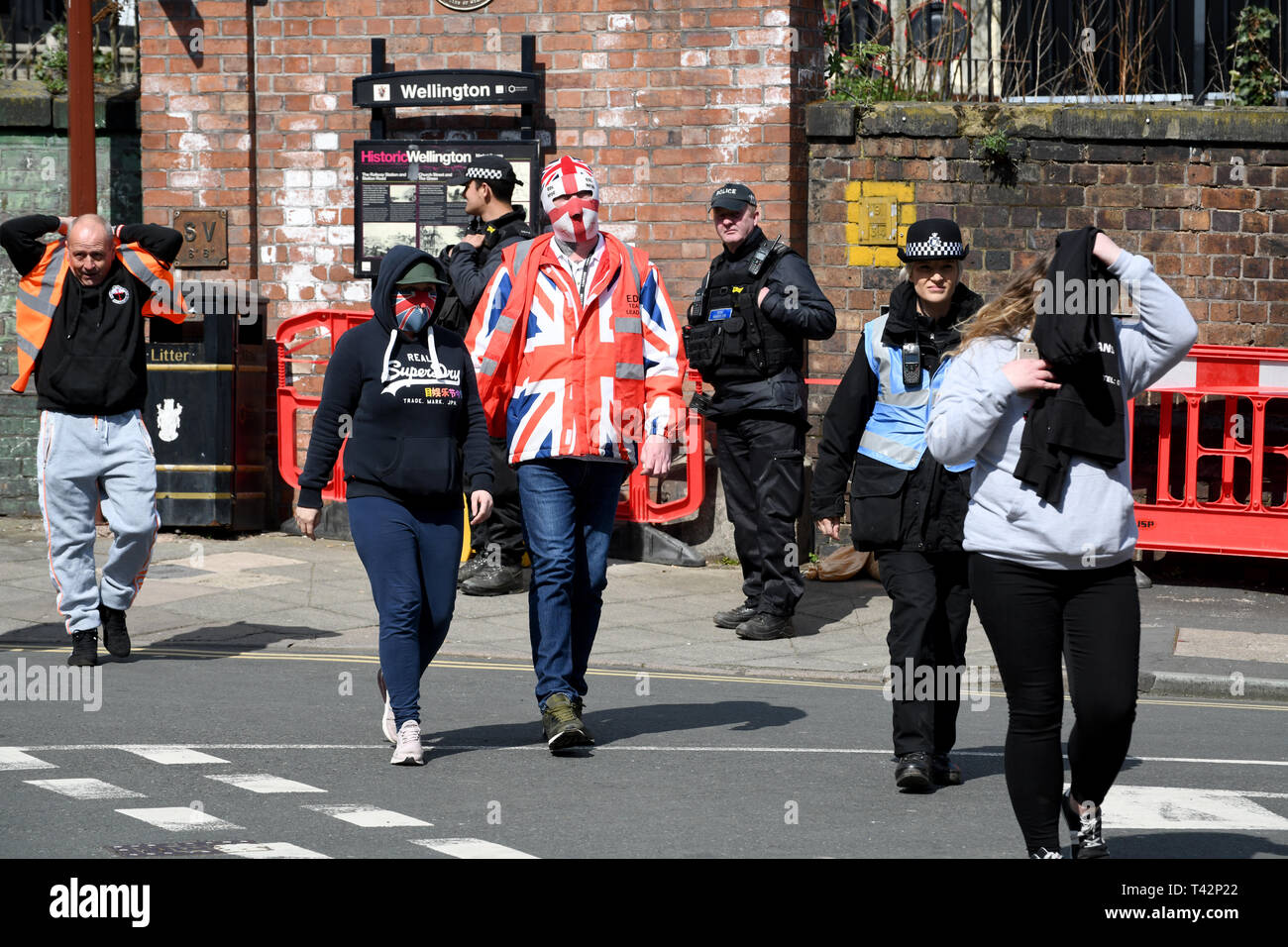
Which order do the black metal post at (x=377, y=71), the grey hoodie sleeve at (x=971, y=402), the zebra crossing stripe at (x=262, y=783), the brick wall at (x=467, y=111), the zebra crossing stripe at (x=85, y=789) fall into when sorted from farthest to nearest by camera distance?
the black metal post at (x=377, y=71) → the brick wall at (x=467, y=111) → the zebra crossing stripe at (x=262, y=783) → the zebra crossing stripe at (x=85, y=789) → the grey hoodie sleeve at (x=971, y=402)

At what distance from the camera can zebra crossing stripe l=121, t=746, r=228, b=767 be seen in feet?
23.5

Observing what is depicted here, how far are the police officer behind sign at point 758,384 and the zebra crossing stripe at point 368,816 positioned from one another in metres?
4.27

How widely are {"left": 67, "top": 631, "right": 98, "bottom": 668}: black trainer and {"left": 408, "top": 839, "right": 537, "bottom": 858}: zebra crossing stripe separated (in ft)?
12.4

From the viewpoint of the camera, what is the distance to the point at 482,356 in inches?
304

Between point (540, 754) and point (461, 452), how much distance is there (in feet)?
4.10

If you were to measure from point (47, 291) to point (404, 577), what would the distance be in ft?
10.7

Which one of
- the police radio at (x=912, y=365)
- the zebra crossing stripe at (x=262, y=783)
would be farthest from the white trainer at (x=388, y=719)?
the police radio at (x=912, y=365)

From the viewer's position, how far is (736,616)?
10.7 m

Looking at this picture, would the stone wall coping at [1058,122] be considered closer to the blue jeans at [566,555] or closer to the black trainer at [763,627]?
the black trainer at [763,627]

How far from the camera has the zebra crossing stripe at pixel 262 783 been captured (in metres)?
Result: 6.70

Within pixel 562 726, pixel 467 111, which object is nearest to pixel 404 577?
pixel 562 726

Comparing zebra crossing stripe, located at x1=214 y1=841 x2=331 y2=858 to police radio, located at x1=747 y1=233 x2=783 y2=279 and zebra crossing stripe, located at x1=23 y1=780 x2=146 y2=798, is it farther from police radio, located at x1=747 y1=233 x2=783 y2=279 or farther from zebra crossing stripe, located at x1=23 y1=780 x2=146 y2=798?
police radio, located at x1=747 y1=233 x2=783 y2=279

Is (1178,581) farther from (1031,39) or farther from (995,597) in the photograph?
(995,597)
